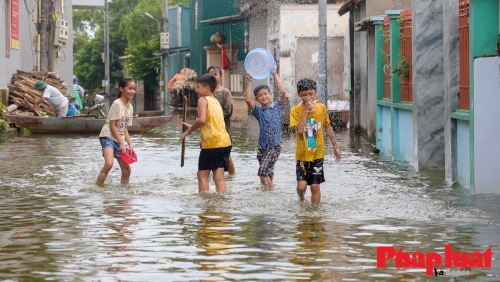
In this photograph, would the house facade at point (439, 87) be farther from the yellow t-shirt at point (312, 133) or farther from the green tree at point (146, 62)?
the green tree at point (146, 62)

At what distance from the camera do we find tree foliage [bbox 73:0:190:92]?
75562 millimetres

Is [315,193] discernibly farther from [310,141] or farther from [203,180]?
[203,180]

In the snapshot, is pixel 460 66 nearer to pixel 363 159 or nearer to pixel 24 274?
pixel 363 159

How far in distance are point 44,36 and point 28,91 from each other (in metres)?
2.47

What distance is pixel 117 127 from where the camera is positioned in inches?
486

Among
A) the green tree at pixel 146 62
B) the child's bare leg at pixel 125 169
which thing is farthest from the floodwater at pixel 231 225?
the green tree at pixel 146 62

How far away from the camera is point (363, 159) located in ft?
56.6

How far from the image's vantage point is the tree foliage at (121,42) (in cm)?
7556

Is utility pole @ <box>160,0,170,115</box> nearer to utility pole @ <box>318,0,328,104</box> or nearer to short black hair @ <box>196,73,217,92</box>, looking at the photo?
utility pole @ <box>318,0,328,104</box>

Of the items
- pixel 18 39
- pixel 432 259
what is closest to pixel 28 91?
pixel 18 39

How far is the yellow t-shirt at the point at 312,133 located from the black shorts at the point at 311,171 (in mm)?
55

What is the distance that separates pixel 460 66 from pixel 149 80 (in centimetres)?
6587

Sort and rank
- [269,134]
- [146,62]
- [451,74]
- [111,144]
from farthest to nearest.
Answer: [146,62] < [451,74] < [111,144] < [269,134]

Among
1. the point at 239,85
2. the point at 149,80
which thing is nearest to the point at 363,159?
the point at 239,85
